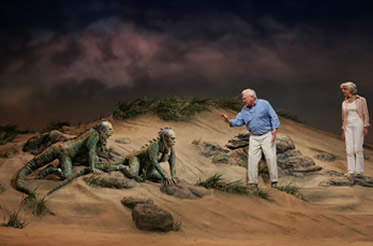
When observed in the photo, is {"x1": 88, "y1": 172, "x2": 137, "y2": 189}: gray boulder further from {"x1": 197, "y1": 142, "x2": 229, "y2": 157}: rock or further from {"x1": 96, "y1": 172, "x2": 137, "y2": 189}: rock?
{"x1": 197, "y1": 142, "x2": 229, "y2": 157}: rock

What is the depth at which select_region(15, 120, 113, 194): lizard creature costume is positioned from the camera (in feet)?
22.6

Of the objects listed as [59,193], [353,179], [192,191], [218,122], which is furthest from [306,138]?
[59,193]

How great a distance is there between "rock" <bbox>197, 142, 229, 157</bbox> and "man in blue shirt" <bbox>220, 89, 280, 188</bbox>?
1978 millimetres

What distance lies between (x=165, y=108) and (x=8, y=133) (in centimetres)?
416

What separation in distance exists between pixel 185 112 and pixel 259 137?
423 cm

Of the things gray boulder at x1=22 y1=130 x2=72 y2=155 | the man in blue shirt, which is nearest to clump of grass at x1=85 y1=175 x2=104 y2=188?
gray boulder at x1=22 y1=130 x2=72 y2=155

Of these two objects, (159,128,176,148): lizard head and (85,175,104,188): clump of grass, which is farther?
(159,128,176,148): lizard head

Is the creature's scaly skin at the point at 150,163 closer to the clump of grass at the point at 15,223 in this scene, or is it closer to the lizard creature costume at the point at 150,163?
the lizard creature costume at the point at 150,163

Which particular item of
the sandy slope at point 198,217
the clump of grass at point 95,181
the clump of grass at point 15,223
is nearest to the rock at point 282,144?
the sandy slope at point 198,217

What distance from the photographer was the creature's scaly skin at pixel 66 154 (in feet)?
22.6

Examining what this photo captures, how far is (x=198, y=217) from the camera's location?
19.5 ft

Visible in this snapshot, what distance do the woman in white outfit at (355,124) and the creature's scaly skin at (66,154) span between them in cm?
578

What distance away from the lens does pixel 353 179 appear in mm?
9336

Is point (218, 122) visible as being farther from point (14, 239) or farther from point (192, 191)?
point (14, 239)
